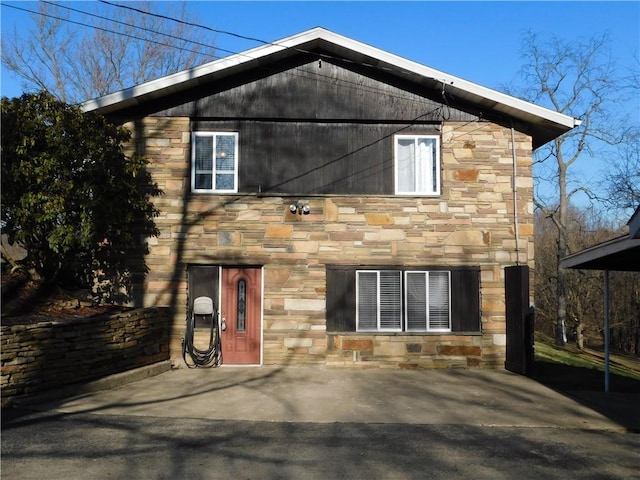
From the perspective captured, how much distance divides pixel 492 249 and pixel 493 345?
2051 millimetres

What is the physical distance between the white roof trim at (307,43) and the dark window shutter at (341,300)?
446cm

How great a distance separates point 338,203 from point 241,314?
3.15 metres

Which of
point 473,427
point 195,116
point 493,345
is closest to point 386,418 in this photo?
point 473,427

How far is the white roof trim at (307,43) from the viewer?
11594mm

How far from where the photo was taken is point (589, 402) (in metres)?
9.27

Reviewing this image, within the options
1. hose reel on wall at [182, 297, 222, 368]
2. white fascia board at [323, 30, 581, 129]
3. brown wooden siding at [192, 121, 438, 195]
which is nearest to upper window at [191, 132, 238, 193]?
brown wooden siding at [192, 121, 438, 195]

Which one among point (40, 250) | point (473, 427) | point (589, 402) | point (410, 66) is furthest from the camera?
point (410, 66)

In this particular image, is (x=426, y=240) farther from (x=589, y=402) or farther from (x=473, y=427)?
(x=473, y=427)

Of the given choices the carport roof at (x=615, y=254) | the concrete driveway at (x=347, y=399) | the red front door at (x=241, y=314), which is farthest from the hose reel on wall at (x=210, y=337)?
the carport roof at (x=615, y=254)

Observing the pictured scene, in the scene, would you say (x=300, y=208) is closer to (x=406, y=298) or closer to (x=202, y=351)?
(x=406, y=298)

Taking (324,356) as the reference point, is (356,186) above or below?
above

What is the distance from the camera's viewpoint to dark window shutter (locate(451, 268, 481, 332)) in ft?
39.8

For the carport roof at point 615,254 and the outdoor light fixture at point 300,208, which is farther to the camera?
the outdoor light fixture at point 300,208

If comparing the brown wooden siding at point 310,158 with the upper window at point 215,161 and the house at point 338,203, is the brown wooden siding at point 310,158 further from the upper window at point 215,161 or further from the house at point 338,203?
the upper window at point 215,161
